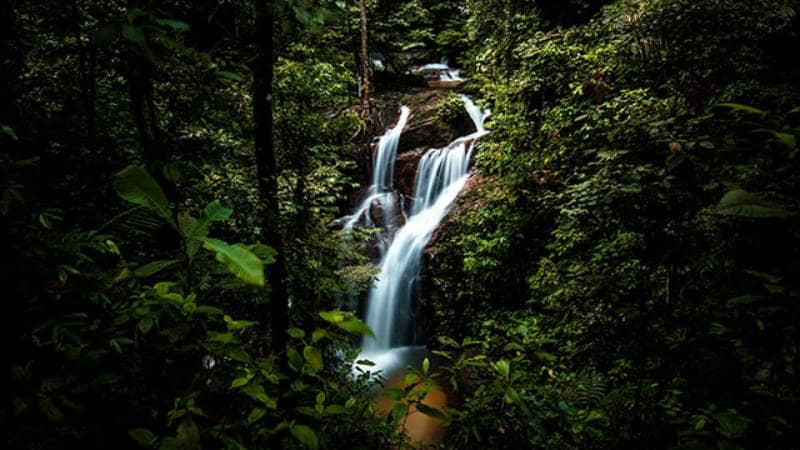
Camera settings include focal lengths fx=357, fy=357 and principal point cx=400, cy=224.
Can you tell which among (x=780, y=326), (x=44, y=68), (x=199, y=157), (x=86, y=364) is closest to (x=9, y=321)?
(x=86, y=364)

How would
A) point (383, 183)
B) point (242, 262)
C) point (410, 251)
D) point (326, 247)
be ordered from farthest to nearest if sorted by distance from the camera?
point (383, 183) → point (410, 251) → point (326, 247) → point (242, 262)

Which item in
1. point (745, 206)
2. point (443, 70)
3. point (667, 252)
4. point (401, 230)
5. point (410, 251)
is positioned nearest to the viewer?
point (745, 206)

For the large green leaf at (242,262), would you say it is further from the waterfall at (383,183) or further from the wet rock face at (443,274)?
the waterfall at (383,183)

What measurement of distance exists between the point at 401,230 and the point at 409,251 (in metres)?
1.04

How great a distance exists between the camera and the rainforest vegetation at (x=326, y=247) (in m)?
1.42

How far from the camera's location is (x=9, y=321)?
56.0 inches

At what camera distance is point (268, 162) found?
261 cm

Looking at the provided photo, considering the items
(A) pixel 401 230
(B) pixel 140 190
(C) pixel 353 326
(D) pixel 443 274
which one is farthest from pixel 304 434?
(A) pixel 401 230

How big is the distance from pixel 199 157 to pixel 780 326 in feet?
13.8

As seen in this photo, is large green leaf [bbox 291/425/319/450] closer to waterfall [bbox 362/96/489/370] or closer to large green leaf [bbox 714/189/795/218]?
large green leaf [bbox 714/189/795/218]

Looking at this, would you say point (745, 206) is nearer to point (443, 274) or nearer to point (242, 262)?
point (242, 262)

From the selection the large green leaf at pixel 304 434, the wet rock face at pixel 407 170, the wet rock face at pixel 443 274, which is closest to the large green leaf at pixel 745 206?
the large green leaf at pixel 304 434

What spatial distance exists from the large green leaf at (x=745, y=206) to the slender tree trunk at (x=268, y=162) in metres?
2.33

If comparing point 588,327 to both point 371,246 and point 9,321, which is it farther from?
point 371,246
